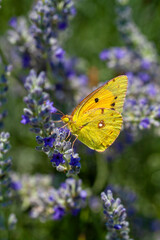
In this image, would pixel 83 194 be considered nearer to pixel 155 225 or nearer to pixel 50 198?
pixel 50 198

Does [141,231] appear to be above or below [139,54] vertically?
below

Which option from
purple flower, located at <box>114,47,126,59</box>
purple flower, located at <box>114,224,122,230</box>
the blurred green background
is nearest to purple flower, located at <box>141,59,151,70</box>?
purple flower, located at <box>114,47,126,59</box>

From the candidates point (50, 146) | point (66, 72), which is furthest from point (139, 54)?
point (50, 146)

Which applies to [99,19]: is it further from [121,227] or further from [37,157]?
[121,227]

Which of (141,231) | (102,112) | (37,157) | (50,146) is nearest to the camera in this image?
(50,146)

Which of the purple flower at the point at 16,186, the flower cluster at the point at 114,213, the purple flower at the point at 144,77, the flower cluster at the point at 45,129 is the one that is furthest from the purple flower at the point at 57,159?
the purple flower at the point at 144,77

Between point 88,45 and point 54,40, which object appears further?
point 88,45

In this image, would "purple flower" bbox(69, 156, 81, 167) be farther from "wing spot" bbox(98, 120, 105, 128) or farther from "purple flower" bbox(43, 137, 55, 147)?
"wing spot" bbox(98, 120, 105, 128)

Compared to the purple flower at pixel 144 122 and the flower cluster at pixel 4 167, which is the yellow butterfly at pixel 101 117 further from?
the flower cluster at pixel 4 167
